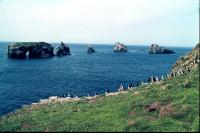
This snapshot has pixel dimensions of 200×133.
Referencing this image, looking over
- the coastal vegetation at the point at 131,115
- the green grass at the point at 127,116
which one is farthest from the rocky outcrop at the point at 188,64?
the coastal vegetation at the point at 131,115

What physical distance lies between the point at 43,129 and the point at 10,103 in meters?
49.7

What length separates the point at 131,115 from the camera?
45594 millimetres

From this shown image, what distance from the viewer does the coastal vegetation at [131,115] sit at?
40688 mm

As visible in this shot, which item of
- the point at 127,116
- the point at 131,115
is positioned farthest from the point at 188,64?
the point at 127,116

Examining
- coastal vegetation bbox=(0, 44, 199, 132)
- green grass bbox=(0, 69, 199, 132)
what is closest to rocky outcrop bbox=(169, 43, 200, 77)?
green grass bbox=(0, 69, 199, 132)

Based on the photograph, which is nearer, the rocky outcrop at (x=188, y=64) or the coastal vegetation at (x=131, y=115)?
the coastal vegetation at (x=131, y=115)

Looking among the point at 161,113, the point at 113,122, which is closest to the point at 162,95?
the point at 161,113

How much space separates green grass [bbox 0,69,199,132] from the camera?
133ft

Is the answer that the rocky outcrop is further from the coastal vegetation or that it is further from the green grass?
the coastal vegetation

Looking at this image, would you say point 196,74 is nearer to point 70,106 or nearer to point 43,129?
point 70,106

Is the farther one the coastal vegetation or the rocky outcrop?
the rocky outcrop

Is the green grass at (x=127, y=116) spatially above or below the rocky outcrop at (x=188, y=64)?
below

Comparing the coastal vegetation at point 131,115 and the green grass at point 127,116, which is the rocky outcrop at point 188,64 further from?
the coastal vegetation at point 131,115

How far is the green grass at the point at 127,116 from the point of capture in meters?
40.7
